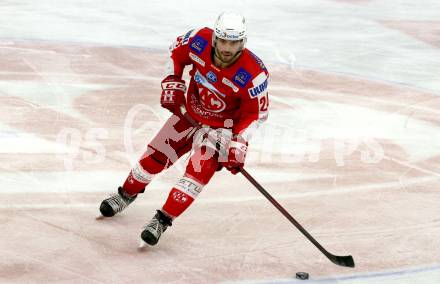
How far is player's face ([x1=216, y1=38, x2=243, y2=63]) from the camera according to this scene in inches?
278

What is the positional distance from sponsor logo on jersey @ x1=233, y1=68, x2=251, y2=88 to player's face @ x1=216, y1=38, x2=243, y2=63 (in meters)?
0.13

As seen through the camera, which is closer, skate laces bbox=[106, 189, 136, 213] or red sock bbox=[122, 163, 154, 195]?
red sock bbox=[122, 163, 154, 195]

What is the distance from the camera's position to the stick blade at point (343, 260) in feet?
23.3

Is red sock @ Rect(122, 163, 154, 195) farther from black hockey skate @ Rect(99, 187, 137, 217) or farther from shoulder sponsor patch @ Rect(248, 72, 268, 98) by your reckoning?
shoulder sponsor patch @ Rect(248, 72, 268, 98)

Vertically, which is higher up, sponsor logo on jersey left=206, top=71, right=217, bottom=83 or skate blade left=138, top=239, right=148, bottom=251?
sponsor logo on jersey left=206, top=71, right=217, bottom=83

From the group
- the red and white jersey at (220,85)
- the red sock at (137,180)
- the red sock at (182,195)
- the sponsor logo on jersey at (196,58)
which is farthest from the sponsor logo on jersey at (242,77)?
the red sock at (137,180)

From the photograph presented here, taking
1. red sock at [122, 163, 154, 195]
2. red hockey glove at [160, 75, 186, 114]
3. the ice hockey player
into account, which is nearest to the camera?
the ice hockey player

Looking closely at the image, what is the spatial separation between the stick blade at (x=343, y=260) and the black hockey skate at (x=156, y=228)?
1.37 metres

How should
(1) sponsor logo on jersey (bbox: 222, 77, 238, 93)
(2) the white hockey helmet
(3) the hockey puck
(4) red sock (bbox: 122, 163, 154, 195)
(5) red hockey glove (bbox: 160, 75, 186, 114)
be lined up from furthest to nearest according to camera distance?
(4) red sock (bbox: 122, 163, 154, 195) < (5) red hockey glove (bbox: 160, 75, 186, 114) < (1) sponsor logo on jersey (bbox: 222, 77, 238, 93) < (2) the white hockey helmet < (3) the hockey puck

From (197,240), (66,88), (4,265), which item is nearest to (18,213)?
(4,265)

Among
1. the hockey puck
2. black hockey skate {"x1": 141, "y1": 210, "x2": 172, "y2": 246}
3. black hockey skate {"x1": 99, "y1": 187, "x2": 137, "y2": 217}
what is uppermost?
black hockey skate {"x1": 141, "y1": 210, "x2": 172, "y2": 246}

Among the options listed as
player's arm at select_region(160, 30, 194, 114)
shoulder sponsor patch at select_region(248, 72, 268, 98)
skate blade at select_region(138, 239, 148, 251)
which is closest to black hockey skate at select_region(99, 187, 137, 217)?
skate blade at select_region(138, 239, 148, 251)

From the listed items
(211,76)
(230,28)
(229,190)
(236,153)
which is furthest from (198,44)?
(229,190)

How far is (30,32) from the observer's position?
616 inches
